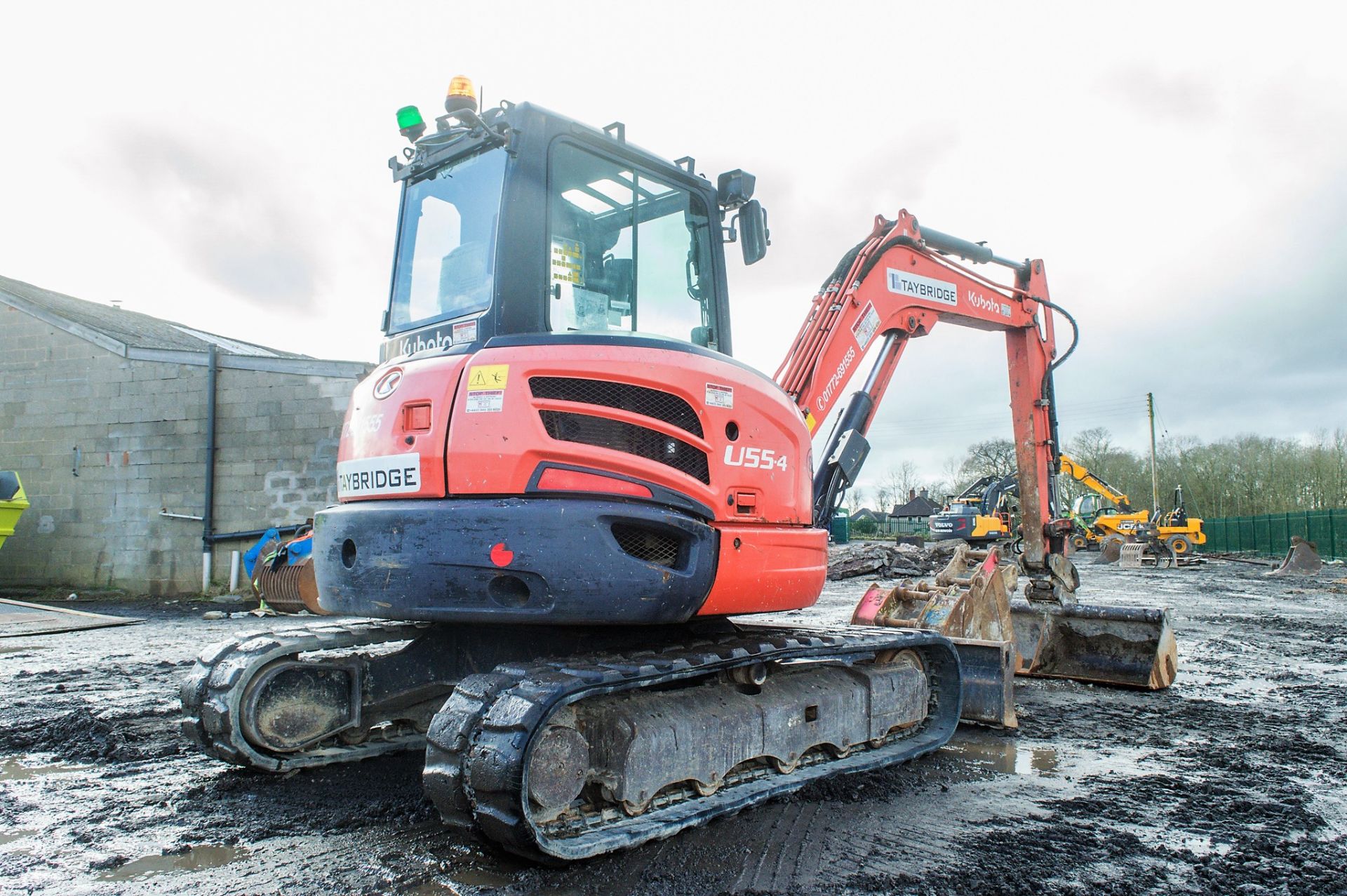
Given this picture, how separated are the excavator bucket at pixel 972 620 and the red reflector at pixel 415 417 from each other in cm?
333

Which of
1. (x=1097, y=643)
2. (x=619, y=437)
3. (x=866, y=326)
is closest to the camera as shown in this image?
(x=619, y=437)

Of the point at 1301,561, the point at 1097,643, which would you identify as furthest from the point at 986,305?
the point at 1301,561

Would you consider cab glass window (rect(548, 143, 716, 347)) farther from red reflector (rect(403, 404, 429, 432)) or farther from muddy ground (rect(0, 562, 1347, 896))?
muddy ground (rect(0, 562, 1347, 896))

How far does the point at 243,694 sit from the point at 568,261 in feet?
7.70

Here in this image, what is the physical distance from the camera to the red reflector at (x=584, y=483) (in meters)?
3.33

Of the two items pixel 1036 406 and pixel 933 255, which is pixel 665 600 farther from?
pixel 1036 406

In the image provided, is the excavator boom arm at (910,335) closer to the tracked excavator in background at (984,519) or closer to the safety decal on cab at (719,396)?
the safety decal on cab at (719,396)

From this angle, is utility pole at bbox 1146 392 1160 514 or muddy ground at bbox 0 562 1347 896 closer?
muddy ground at bbox 0 562 1347 896

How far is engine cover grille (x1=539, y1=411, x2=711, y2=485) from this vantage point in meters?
3.43

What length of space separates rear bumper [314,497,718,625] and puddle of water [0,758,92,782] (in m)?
1.95

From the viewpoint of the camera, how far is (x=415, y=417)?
3.55 m

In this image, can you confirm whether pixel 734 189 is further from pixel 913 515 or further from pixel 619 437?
pixel 913 515

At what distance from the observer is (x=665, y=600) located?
3410 mm

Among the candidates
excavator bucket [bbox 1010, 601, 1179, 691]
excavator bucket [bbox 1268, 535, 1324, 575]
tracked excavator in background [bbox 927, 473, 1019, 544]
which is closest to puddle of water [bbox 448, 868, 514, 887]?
excavator bucket [bbox 1010, 601, 1179, 691]
